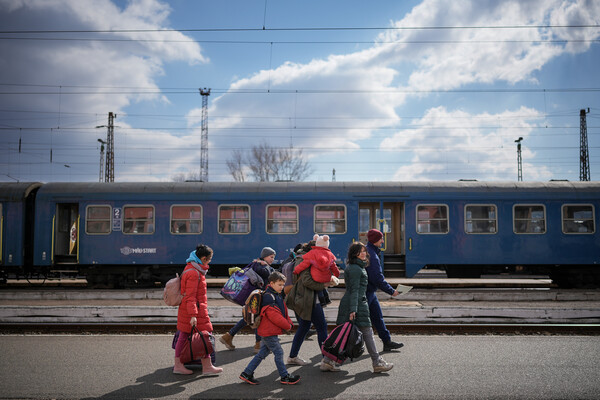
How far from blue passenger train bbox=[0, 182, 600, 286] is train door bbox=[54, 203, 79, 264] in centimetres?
5

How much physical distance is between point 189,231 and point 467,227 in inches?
332

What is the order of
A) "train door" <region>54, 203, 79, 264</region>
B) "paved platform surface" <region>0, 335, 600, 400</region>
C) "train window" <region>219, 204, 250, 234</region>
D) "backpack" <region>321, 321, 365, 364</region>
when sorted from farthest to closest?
"train door" <region>54, 203, 79, 264</region>, "train window" <region>219, 204, 250, 234</region>, "backpack" <region>321, 321, 365, 364</region>, "paved platform surface" <region>0, 335, 600, 400</region>

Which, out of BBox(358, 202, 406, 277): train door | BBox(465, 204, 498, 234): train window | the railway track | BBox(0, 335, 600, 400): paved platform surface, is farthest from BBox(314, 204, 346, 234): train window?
BBox(0, 335, 600, 400): paved platform surface

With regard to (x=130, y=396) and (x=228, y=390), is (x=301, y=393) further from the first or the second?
(x=130, y=396)

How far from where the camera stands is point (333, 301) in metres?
10.7

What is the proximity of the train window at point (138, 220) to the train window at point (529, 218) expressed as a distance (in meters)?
11.1

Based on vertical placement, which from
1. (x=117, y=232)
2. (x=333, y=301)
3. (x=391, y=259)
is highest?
(x=117, y=232)

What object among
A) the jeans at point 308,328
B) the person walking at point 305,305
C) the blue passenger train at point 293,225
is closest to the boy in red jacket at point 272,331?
the person walking at point 305,305

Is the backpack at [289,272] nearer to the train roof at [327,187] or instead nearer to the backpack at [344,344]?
the backpack at [344,344]

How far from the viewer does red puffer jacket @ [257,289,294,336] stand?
16.2 ft

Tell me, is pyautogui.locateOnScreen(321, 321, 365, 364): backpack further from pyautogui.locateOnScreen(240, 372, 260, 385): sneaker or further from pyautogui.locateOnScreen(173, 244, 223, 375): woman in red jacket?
pyautogui.locateOnScreen(173, 244, 223, 375): woman in red jacket

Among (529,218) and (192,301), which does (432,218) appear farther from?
(192,301)

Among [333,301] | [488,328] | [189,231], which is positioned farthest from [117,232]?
[488,328]

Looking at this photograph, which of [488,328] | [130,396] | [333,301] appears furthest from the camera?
[333,301]
